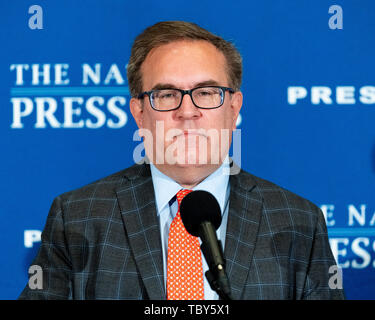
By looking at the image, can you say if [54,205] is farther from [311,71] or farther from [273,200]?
[311,71]

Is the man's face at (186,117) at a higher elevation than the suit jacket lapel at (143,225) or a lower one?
higher

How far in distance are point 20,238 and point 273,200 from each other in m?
1.13

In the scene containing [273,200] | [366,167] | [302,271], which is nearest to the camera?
[302,271]

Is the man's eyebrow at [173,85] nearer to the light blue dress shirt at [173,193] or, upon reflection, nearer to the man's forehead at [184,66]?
the man's forehead at [184,66]

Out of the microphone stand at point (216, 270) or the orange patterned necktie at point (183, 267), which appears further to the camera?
the orange patterned necktie at point (183, 267)

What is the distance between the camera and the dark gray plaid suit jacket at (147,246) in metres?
1.45

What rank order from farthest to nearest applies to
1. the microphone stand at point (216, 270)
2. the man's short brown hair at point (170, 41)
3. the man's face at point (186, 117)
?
the man's short brown hair at point (170, 41) < the man's face at point (186, 117) < the microphone stand at point (216, 270)

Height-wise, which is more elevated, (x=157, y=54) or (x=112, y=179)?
(x=157, y=54)

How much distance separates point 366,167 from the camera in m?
2.17

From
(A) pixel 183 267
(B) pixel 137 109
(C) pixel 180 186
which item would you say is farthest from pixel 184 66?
(A) pixel 183 267

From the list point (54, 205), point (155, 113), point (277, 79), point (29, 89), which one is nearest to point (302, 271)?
point (155, 113)

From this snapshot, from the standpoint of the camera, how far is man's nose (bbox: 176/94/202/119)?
151 cm

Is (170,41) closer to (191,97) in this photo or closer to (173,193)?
(191,97)

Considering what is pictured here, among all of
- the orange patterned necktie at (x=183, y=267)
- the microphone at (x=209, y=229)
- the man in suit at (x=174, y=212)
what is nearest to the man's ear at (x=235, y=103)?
the man in suit at (x=174, y=212)
